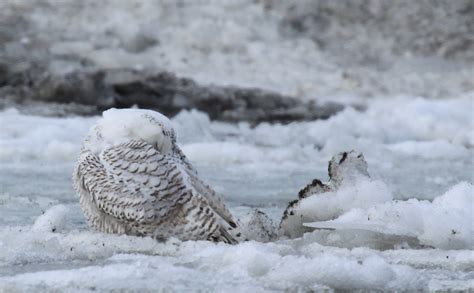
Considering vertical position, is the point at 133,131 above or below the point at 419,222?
above

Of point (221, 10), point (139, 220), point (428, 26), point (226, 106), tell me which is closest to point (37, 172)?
point (139, 220)

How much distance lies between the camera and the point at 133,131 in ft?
14.7

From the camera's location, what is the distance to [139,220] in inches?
166

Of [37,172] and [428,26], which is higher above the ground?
[428,26]

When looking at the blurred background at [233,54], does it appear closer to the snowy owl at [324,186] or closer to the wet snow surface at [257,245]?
the wet snow surface at [257,245]

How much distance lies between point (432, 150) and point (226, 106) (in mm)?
2651

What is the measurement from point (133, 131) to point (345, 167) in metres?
0.86

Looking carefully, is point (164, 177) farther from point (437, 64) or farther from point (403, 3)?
point (403, 3)

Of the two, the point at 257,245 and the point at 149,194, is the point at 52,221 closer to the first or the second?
the point at 149,194

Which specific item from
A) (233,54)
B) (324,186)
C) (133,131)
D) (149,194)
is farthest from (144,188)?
(233,54)

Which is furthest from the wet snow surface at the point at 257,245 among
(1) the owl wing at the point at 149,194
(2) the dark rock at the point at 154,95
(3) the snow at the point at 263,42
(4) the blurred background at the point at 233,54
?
(3) the snow at the point at 263,42

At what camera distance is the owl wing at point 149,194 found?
422 cm

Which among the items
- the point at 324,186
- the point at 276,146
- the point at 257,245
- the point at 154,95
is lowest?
the point at 257,245

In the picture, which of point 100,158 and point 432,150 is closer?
point 100,158
